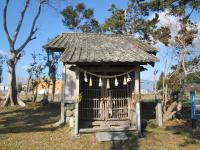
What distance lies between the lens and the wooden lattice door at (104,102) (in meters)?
14.3

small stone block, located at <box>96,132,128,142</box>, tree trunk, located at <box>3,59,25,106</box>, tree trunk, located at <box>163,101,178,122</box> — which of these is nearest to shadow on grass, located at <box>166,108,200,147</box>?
tree trunk, located at <box>163,101,178,122</box>

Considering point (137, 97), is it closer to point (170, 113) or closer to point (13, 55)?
point (170, 113)

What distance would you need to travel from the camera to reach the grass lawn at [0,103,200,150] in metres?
11.5

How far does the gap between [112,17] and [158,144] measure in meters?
20.2

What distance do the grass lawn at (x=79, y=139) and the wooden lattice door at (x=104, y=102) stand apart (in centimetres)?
124

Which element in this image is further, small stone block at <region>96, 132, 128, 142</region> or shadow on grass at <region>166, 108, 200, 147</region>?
shadow on grass at <region>166, 108, 200, 147</region>

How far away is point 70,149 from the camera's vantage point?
36.7 feet

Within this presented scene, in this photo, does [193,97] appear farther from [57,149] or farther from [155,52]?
[57,149]

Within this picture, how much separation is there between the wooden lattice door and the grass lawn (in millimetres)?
1242

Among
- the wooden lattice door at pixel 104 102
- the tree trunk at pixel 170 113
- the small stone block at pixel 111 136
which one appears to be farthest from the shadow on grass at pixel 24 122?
the tree trunk at pixel 170 113

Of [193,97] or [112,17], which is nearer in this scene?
[193,97]

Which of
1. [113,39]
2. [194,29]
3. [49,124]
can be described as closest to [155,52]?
[113,39]

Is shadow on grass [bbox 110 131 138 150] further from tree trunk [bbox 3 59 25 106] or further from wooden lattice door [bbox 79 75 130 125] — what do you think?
tree trunk [bbox 3 59 25 106]

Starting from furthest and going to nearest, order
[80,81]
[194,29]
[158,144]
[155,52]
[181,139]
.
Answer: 1. [194,29]
2. [155,52]
3. [80,81]
4. [181,139]
5. [158,144]
